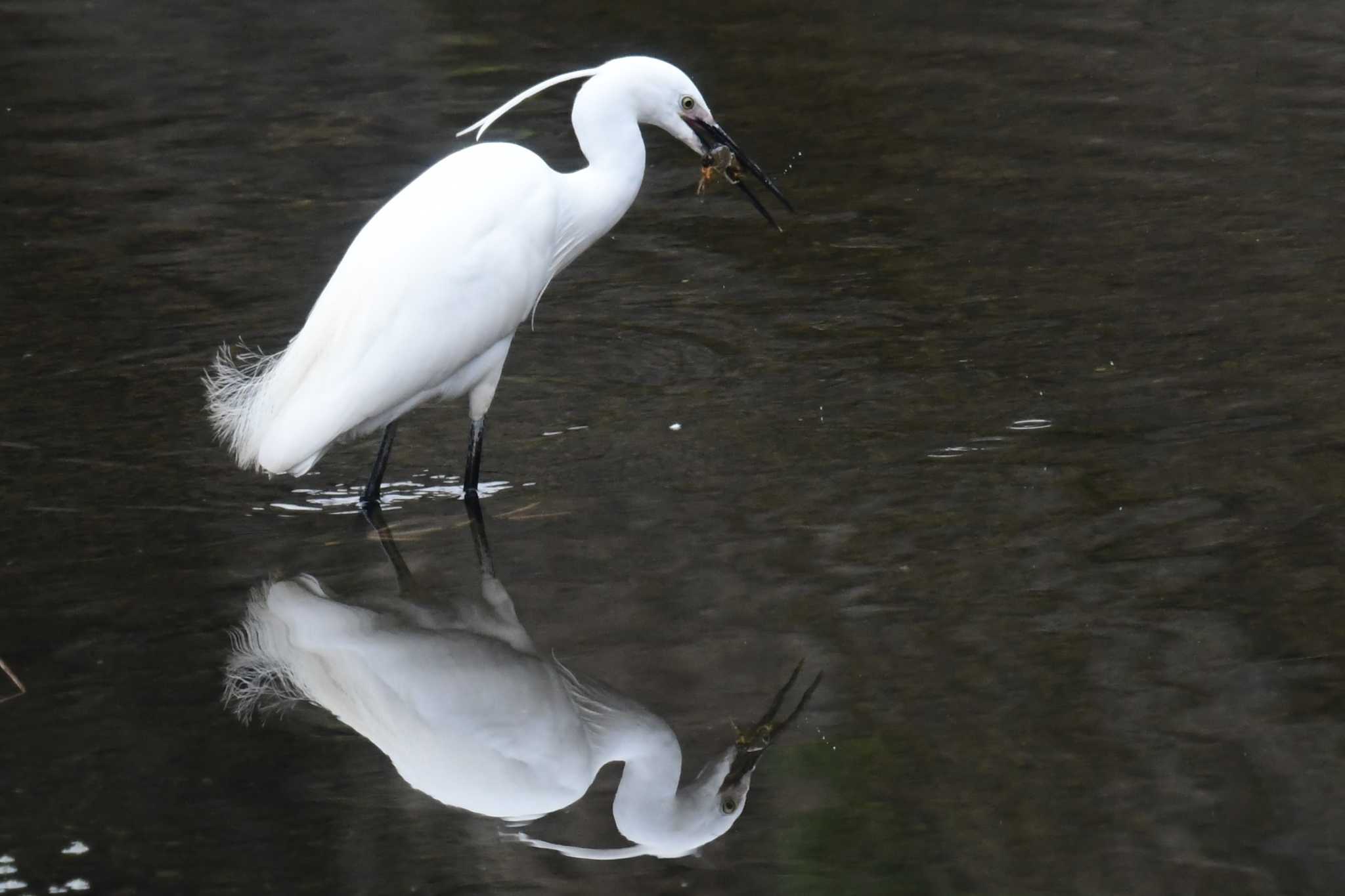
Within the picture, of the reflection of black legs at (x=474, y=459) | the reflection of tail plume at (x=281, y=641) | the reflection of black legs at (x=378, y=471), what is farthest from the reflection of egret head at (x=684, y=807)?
the reflection of black legs at (x=378, y=471)

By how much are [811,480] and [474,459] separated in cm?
88

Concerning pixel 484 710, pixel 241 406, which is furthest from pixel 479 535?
pixel 484 710

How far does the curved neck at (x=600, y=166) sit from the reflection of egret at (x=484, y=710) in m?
1.12

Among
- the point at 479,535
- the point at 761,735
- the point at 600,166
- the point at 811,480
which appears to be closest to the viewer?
the point at 761,735

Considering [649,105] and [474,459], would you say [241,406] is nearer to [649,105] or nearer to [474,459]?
[474,459]

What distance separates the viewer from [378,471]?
486 centimetres

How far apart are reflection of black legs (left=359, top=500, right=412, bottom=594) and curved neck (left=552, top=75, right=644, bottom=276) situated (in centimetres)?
89

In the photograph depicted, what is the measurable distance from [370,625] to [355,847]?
994mm

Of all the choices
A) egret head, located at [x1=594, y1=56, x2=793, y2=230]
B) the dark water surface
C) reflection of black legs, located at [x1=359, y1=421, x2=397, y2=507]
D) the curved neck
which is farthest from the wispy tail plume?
egret head, located at [x1=594, y1=56, x2=793, y2=230]

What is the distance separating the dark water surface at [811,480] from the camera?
3.36 meters

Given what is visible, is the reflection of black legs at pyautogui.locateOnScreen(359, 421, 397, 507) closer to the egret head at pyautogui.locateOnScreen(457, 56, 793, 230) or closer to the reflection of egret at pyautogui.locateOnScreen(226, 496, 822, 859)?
the reflection of egret at pyautogui.locateOnScreen(226, 496, 822, 859)

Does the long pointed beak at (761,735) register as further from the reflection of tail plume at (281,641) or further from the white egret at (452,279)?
the white egret at (452,279)

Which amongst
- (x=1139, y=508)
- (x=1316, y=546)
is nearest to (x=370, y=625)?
(x=1139, y=508)

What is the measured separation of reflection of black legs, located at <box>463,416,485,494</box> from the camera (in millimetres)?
4867
